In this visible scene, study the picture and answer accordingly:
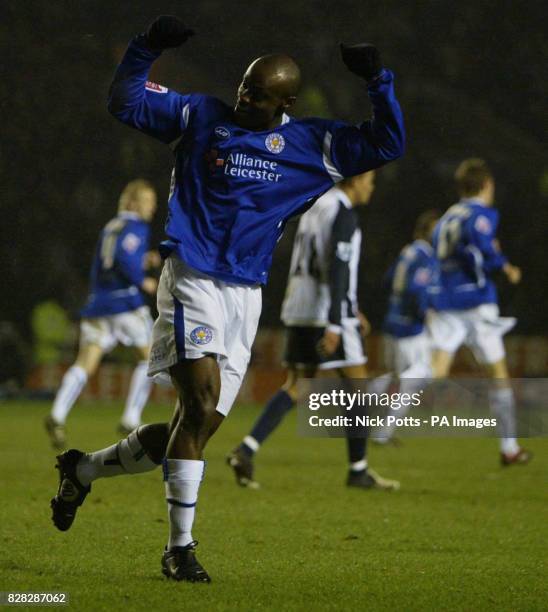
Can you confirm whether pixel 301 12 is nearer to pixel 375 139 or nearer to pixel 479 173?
pixel 479 173

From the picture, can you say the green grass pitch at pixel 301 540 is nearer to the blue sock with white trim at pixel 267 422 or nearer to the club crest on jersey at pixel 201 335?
the blue sock with white trim at pixel 267 422

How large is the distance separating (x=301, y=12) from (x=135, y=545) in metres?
10.0

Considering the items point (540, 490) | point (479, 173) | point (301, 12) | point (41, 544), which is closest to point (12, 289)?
point (301, 12)

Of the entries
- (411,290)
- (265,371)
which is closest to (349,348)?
(411,290)

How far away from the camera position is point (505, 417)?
32.0ft

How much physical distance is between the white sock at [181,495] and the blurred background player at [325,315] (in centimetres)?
340

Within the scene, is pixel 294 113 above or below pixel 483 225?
above

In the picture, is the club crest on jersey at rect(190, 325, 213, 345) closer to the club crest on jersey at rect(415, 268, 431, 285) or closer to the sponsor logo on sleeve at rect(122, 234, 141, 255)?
the sponsor logo on sleeve at rect(122, 234, 141, 255)

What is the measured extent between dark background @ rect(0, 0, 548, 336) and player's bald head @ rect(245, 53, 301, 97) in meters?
6.85

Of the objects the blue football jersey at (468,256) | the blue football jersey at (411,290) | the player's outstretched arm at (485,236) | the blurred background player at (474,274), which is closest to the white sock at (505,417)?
the blurred background player at (474,274)

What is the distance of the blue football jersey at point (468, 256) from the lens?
33.6 feet

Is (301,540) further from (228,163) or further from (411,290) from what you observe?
(411,290)

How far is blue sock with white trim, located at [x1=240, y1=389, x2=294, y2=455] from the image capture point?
8156 millimetres

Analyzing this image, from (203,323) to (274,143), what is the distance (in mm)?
797
